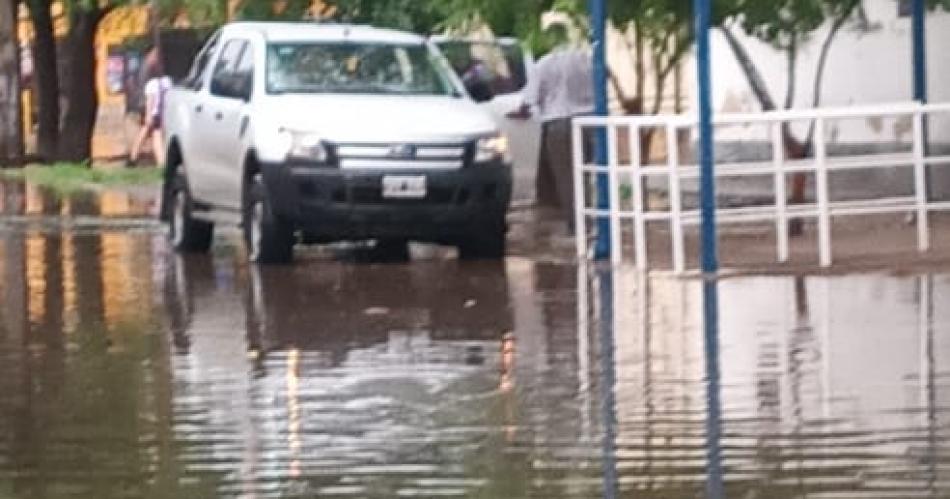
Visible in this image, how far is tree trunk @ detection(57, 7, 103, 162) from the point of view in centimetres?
3781

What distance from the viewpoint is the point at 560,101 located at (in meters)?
22.4

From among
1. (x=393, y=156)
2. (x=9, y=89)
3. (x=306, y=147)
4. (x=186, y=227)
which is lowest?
(x=186, y=227)

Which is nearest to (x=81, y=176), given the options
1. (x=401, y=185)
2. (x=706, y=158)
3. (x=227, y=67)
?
(x=227, y=67)

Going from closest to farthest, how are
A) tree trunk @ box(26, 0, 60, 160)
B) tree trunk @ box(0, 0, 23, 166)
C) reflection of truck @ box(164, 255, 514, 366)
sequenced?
reflection of truck @ box(164, 255, 514, 366) → tree trunk @ box(0, 0, 23, 166) → tree trunk @ box(26, 0, 60, 160)

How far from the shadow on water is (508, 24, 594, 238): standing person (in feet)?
13.8

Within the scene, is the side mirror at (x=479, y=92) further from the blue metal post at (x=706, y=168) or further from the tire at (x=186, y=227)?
the blue metal post at (x=706, y=168)

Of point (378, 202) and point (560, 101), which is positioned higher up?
point (560, 101)

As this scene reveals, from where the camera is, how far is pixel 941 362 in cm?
1210

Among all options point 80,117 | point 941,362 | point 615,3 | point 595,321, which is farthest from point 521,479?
point 80,117

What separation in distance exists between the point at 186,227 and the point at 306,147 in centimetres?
281

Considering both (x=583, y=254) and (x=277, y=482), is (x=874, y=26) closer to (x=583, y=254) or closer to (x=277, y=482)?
(x=583, y=254)

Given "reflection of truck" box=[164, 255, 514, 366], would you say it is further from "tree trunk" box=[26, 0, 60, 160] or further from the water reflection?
"tree trunk" box=[26, 0, 60, 160]

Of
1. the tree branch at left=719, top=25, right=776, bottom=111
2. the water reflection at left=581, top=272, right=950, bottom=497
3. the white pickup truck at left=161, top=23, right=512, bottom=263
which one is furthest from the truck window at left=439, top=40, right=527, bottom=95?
the water reflection at left=581, top=272, right=950, bottom=497

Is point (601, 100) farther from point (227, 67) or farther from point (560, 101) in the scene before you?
point (560, 101)
